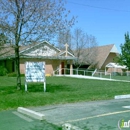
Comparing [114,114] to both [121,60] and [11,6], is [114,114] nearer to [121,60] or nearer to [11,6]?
[11,6]

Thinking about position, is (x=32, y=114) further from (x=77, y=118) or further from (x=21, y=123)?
(x=77, y=118)

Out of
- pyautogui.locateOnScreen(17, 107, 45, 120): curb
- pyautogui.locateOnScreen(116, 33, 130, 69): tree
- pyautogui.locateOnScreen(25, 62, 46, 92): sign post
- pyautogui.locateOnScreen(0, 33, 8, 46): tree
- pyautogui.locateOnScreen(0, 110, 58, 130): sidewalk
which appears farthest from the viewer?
pyautogui.locateOnScreen(116, 33, 130, 69): tree

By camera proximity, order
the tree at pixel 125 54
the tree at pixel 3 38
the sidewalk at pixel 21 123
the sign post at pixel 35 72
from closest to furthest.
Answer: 1. the sidewalk at pixel 21 123
2. the tree at pixel 3 38
3. the sign post at pixel 35 72
4. the tree at pixel 125 54

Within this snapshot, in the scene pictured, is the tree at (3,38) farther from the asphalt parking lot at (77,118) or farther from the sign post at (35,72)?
the asphalt parking lot at (77,118)

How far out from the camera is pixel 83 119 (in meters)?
6.27

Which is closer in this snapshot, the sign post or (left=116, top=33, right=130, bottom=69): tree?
the sign post

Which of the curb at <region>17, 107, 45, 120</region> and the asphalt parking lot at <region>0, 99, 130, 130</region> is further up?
the curb at <region>17, 107, 45, 120</region>

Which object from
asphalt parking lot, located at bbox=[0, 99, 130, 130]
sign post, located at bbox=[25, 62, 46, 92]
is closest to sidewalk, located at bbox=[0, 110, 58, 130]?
asphalt parking lot, located at bbox=[0, 99, 130, 130]

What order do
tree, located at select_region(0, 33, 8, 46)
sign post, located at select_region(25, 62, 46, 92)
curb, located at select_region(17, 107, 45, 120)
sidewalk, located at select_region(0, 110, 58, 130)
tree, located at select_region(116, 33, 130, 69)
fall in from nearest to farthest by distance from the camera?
A: sidewalk, located at select_region(0, 110, 58, 130) < curb, located at select_region(17, 107, 45, 120) < tree, located at select_region(0, 33, 8, 46) < sign post, located at select_region(25, 62, 46, 92) < tree, located at select_region(116, 33, 130, 69)

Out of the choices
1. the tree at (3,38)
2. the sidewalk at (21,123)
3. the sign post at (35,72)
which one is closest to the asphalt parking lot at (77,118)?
the sidewalk at (21,123)

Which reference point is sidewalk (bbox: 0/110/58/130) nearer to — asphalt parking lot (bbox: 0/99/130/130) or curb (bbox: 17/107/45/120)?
asphalt parking lot (bbox: 0/99/130/130)

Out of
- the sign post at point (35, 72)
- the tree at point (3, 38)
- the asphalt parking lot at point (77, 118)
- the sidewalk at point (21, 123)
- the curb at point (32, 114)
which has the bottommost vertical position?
the sidewalk at point (21, 123)

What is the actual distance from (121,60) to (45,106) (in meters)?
30.8

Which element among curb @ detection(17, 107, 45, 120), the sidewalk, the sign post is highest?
the sign post
